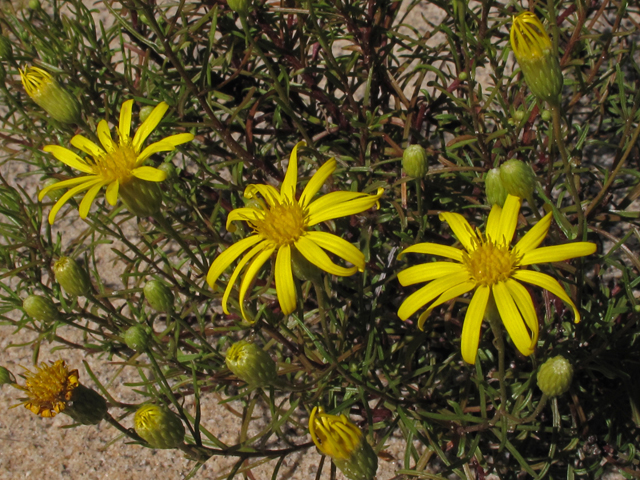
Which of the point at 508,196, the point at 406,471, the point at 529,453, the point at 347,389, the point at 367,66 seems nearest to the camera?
the point at 508,196

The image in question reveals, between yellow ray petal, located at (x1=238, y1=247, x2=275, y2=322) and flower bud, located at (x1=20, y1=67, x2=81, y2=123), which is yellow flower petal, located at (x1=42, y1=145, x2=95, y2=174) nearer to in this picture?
flower bud, located at (x1=20, y1=67, x2=81, y2=123)

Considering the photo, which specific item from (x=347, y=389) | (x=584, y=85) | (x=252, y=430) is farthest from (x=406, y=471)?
(x=584, y=85)

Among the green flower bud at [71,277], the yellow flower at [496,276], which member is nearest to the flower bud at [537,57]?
the yellow flower at [496,276]

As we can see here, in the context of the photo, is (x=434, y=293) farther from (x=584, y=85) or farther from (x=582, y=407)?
(x=584, y=85)

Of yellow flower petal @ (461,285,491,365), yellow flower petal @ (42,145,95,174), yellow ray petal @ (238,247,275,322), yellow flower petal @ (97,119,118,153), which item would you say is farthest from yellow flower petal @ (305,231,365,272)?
→ yellow flower petal @ (42,145,95,174)

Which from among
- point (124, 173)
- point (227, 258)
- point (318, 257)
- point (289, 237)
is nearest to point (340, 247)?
point (318, 257)

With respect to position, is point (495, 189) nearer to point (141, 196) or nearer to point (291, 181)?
point (291, 181)
